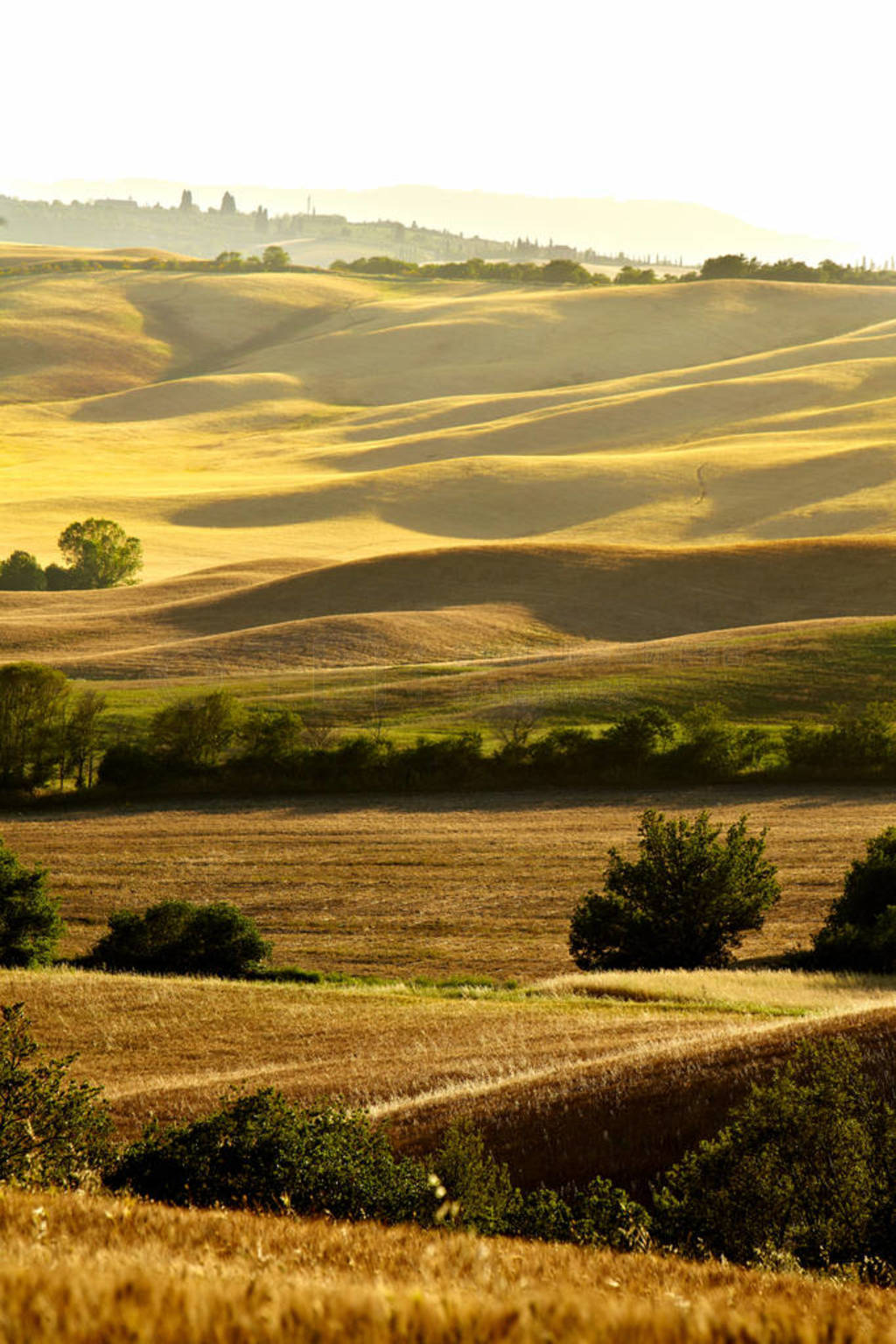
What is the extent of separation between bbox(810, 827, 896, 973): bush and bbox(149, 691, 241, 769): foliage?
25.1 metres

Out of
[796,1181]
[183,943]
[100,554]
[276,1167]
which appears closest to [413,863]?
[183,943]

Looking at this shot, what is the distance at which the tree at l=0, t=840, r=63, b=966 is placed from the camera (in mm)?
31062

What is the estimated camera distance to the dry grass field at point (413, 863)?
105 feet

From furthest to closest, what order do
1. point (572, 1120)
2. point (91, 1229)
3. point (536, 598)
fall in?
point (536, 598)
point (572, 1120)
point (91, 1229)

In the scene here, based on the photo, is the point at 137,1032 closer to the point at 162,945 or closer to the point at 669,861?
the point at 162,945

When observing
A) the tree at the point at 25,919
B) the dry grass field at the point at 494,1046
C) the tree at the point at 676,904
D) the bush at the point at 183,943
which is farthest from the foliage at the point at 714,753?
the tree at the point at 25,919

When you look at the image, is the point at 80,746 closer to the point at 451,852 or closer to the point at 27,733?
the point at 27,733

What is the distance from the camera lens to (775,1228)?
9695mm

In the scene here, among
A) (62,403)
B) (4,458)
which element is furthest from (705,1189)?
(62,403)

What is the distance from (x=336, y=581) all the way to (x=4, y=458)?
80.2 m

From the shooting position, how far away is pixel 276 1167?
10367 mm

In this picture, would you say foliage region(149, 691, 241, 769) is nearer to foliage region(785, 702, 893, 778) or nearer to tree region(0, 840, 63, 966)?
tree region(0, 840, 63, 966)

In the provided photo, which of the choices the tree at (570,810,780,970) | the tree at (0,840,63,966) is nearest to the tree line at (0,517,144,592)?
the tree at (0,840,63,966)

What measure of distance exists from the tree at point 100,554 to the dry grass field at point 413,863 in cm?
5433
